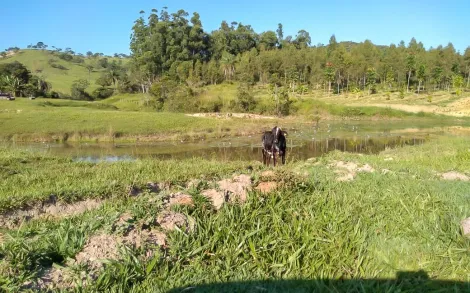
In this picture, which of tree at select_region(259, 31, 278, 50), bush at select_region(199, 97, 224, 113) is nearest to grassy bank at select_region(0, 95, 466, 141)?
bush at select_region(199, 97, 224, 113)

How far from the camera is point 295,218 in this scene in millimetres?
5055

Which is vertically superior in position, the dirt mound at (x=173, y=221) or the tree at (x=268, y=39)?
the tree at (x=268, y=39)

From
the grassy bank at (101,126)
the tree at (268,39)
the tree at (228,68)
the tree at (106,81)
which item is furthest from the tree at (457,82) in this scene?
the tree at (106,81)

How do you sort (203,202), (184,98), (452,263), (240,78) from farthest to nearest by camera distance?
(240,78), (184,98), (203,202), (452,263)

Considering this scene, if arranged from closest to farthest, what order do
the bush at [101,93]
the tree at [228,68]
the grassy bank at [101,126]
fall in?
1. the grassy bank at [101,126]
2. the bush at [101,93]
3. the tree at [228,68]

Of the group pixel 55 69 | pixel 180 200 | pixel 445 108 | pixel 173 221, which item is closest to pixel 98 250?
pixel 173 221

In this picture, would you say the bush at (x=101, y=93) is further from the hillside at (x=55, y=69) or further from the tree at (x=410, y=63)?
the tree at (x=410, y=63)

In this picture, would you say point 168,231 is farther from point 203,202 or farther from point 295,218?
point 295,218

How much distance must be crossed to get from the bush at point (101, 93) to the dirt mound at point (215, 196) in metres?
73.7

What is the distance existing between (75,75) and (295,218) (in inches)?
4267

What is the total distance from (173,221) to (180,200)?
636mm

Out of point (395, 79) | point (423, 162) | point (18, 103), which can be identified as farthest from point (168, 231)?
point (395, 79)

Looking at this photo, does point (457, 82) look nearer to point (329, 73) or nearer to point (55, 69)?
point (329, 73)

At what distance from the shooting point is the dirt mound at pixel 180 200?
5248 millimetres
